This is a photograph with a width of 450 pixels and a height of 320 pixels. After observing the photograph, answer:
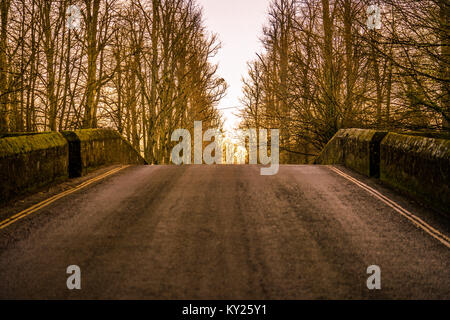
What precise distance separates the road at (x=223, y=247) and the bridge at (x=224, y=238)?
18mm

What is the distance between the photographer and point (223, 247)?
5.60 metres

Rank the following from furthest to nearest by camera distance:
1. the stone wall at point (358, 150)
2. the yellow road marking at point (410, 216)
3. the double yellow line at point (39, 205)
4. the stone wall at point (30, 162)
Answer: the stone wall at point (358, 150), the stone wall at point (30, 162), the double yellow line at point (39, 205), the yellow road marking at point (410, 216)

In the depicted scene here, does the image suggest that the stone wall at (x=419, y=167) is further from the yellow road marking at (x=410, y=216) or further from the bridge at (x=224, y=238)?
the yellow road marking at (x=410, y=216)

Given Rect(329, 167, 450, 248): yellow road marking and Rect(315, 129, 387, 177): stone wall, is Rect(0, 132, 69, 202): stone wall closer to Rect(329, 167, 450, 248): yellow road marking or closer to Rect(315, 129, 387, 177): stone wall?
Rect(329, 167, 450, 248): yellow road marking

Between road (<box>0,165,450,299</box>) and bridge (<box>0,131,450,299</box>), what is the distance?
18mm

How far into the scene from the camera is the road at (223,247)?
4426mm

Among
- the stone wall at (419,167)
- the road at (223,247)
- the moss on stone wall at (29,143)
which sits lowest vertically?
the road at (223,247)

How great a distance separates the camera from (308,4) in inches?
879

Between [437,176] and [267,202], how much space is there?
3230 mm

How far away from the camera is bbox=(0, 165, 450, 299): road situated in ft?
14.5

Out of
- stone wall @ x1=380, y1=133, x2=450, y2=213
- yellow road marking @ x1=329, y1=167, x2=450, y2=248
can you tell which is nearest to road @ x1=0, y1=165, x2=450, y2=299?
yellow road marking @ x1=329, y1=167, x2=450, y2=248

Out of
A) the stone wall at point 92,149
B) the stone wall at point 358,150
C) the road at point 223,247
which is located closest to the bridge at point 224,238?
the road at point 223,247
